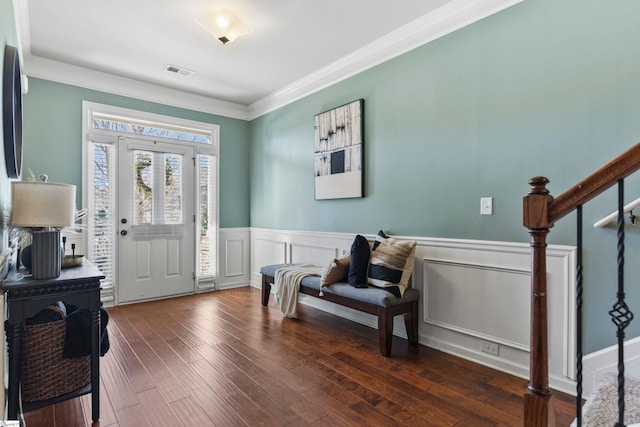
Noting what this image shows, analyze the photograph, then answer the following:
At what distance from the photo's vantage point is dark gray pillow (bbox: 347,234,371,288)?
294 centimetres

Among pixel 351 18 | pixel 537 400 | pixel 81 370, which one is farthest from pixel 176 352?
pixel 351 18

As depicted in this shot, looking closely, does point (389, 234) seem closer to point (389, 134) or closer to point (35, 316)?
point (389, 134)

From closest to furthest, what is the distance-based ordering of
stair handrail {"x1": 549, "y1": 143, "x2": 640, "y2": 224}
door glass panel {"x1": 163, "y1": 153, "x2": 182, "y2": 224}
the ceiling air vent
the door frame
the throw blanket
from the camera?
stair handrail {"x1": 549, "y1": 143, "x2": 640, "y2": 224} < the throw blanket < the ceiling air vent < the door frame < door glass panel {"x1": 163, "y1": 153, "x2": 182, "y2": 224}

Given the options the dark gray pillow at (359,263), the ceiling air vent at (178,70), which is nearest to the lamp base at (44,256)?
the dark gray pillow at (359,263)

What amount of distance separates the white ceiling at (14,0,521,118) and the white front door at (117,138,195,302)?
32.9 inches

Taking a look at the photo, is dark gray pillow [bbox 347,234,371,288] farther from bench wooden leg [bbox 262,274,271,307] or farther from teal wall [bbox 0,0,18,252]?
teal wall [bbox 0,0,18,252]

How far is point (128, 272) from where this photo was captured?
14.0 feet

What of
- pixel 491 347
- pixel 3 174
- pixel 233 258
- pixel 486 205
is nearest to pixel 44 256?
pixel 3 174

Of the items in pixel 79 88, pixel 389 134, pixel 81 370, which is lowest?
pixel 81 370

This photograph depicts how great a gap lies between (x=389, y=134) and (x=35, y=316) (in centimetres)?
290

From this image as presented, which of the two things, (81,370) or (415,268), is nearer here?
(81,370)

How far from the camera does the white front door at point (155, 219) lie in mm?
4230

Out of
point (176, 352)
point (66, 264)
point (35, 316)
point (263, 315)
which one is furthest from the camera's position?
point (263, 315)

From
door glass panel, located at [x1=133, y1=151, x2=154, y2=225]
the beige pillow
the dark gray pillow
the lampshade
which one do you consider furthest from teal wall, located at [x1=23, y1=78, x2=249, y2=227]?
the dark gray pillow
